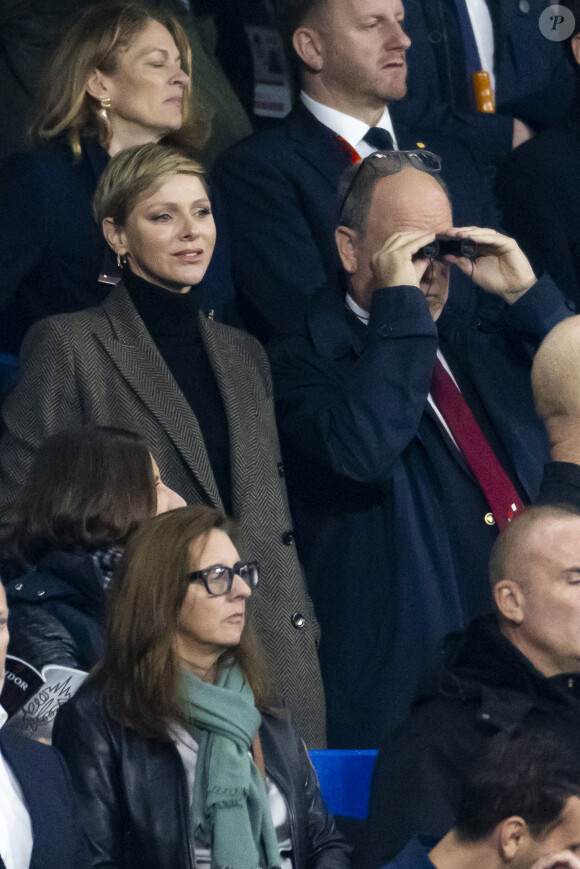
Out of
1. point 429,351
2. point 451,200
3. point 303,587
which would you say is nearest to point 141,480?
point 303,587

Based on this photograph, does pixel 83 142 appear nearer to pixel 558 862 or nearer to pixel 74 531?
pixel 74 531

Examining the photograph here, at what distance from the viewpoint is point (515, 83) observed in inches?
214

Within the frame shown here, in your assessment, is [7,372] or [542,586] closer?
[542,586]

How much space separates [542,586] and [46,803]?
120cm

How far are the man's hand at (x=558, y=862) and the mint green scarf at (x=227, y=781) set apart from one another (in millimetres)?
727

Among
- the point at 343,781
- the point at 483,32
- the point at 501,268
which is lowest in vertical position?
the point at 343,781

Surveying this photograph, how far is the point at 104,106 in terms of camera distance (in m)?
4.35

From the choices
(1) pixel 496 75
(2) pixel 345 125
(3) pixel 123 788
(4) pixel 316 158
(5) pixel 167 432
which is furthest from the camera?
(1) pixel 496 75

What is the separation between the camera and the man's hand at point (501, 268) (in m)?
4.24

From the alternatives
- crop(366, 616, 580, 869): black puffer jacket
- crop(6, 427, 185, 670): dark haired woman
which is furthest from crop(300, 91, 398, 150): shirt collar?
crop(366, 616, 580, 869): black puffer jacket

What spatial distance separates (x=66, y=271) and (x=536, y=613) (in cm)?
166

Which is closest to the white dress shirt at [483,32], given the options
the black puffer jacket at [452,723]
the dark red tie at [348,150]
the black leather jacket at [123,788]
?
the dark red tie at [348,150]

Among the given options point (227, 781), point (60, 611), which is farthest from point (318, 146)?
point (227, 781)

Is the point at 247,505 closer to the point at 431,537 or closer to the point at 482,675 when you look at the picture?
the point at 431,537
